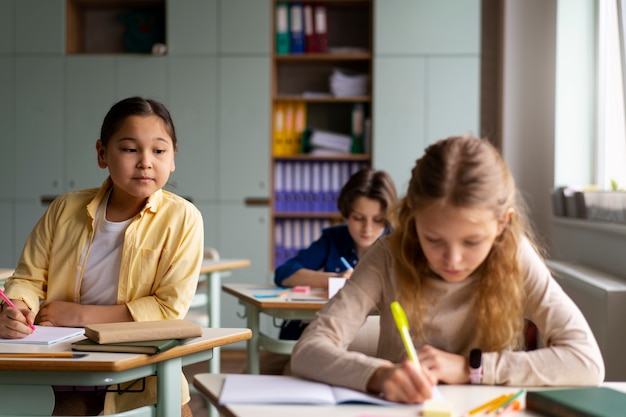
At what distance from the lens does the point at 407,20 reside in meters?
5.33

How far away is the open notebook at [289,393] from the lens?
1338 millimetres

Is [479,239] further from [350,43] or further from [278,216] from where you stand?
[350,43]

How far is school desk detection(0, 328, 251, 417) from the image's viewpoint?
157 cm

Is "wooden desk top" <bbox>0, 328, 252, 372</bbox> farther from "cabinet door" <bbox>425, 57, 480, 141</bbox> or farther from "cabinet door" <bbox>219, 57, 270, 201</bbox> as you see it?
"cabinet door" <bbox>425, 57, 480, 141</bbox>

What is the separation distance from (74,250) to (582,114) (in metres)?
3.66

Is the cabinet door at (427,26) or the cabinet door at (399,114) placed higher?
the cabinet door at (427,26)

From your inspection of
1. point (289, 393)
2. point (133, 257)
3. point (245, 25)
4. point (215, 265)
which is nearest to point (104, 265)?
point (133, 257)

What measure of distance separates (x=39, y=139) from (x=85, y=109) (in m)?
0.39

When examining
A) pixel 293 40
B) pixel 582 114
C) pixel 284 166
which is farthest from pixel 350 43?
pixel 582 114

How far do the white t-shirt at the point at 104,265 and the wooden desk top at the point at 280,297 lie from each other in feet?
3.09

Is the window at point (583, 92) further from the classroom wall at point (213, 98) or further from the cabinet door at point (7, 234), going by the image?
the cabinet door at point (7, 234)

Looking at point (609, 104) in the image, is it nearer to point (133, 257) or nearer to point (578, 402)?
point (133, 257)

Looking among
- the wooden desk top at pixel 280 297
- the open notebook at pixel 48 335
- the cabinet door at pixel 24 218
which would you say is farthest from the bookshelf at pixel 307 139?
the open notebook at pixel 48 335

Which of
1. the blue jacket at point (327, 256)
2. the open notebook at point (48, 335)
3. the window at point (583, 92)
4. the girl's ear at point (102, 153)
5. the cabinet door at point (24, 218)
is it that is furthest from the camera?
the cabinet door at point (24, 218)
